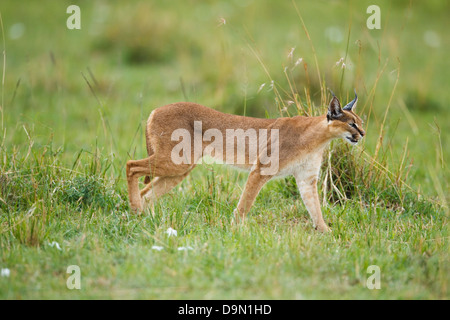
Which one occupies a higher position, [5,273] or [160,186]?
[160,186]

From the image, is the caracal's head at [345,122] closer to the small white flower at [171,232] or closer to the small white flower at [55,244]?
the small white flower at [171,232]

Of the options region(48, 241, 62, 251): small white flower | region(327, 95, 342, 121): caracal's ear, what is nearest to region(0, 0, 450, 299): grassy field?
region(48, 241, 62, 251): small white flower

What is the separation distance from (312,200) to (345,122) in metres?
0.87

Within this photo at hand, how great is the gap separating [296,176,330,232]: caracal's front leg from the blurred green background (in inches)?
68.5

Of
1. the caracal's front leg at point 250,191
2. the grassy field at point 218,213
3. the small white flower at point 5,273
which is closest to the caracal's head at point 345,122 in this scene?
the grassy field at point 218,213

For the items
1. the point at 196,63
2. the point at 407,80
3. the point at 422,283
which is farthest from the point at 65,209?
the point at 407,80

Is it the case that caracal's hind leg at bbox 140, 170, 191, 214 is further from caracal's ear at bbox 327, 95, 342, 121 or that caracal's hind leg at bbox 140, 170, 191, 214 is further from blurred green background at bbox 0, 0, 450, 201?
caracal's ear at bbox 327, 95, 342, 121

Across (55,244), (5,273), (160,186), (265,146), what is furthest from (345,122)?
(5,273)

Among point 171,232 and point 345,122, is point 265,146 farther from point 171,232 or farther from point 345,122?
point 171,232

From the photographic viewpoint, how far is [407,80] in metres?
11.5

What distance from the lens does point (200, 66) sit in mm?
11766

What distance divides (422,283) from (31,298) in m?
2.97

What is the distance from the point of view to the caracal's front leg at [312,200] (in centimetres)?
549
